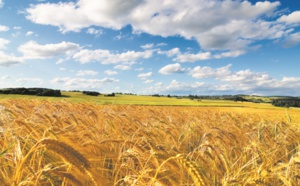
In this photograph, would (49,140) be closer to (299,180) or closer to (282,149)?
(299,180)

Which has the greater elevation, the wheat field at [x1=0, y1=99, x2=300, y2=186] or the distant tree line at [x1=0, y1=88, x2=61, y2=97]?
the distant tree line at [x1=0, y1=88, x2=61, y2=97]

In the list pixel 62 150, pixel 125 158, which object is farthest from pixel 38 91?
pixel 62 150

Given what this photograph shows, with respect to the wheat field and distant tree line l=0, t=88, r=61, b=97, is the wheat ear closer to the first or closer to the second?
the wheat field

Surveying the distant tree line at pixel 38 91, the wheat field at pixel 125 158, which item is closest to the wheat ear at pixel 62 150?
the wheat field at pixel 125 158

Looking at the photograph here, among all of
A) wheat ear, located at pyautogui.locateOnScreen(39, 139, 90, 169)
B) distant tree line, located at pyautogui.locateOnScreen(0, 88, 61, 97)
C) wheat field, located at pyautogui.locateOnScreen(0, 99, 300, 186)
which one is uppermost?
distant tree line, located at pyautogui.locateOnScreen(0, 88, 61, 97)

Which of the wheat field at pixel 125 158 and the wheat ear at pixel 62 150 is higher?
the wheat ear at pixel 62 150

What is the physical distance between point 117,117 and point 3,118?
159cm

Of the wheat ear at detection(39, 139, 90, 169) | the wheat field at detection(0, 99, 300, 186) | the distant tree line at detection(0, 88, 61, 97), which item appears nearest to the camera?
the wheat ear at detection(39, 139, 90, 169)

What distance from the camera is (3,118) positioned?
3.55m

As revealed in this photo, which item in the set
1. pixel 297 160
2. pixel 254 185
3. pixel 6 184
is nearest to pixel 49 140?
pixel 6 184

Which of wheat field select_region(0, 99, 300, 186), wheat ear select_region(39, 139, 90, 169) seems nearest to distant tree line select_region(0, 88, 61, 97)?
wheat field select_region(0, 99, 300, 186)

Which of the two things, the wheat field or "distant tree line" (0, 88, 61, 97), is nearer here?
the wheat field

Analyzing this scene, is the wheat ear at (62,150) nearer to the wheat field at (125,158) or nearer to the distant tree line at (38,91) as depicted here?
the wheat field at (125,158)

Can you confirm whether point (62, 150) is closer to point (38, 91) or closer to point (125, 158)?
point (125, 158)
